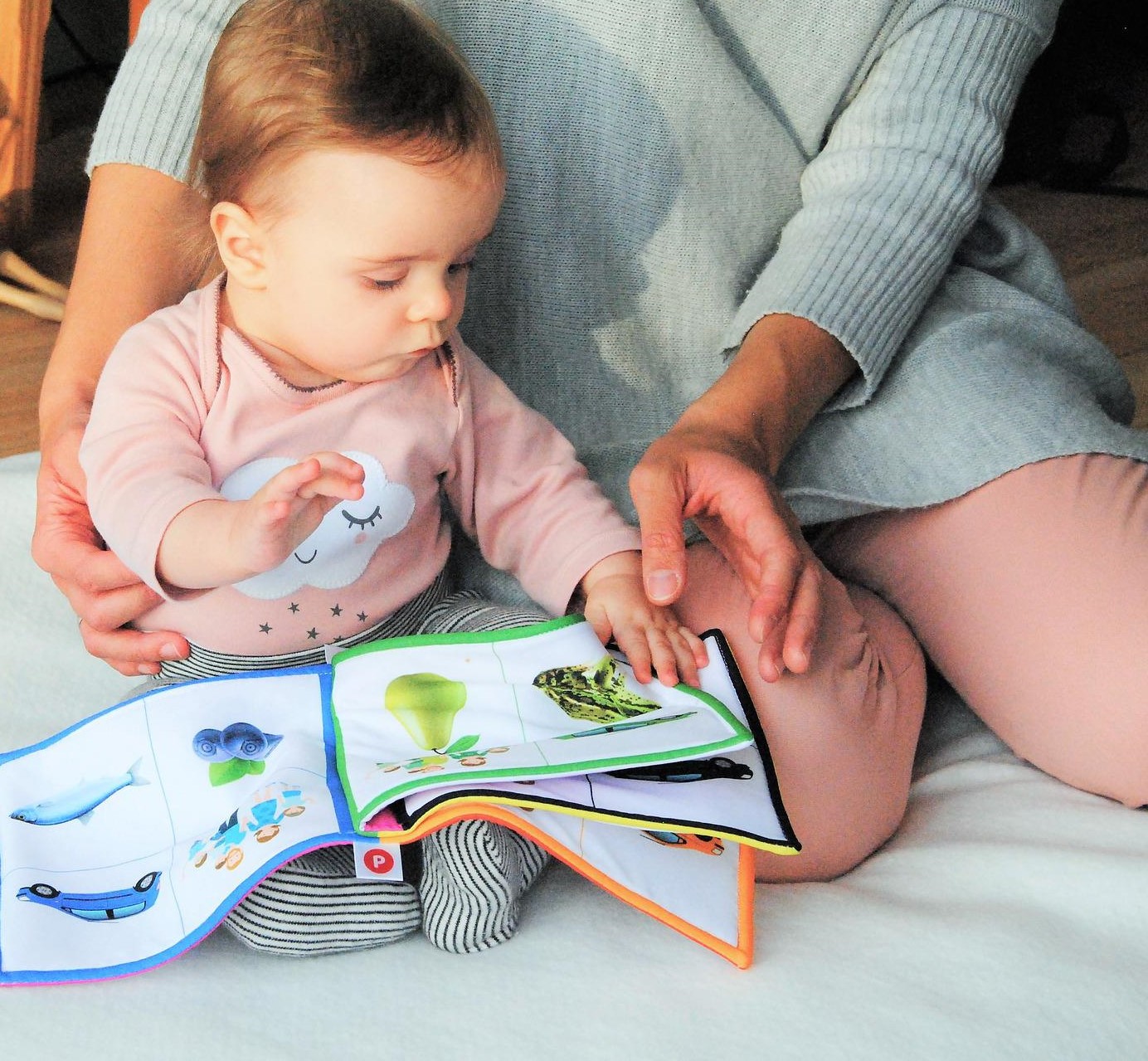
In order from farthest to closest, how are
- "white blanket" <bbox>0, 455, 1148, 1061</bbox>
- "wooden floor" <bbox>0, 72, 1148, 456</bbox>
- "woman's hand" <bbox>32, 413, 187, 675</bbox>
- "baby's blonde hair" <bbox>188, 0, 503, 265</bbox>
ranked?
"wooden floor" <bbox>0, 72, 1148, 456</bbox> → "woman's hand" <bbox>32, 413, 187, 675</bbox> → "baby's blonde hair" <bbox>188, 0, 503, 265</bbox> → "white blanket" <bbox>0, 455, 1148, 1061</bbox>

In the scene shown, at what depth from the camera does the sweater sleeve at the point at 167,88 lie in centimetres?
97

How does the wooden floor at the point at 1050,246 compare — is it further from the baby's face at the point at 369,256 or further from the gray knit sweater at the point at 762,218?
the baby's face at the point at 369,256

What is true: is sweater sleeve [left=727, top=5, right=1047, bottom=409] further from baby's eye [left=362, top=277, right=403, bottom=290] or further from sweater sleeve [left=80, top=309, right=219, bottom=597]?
sweater sleeve [left=80, top=309, right=219, bottom=597]

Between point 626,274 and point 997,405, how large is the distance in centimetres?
31

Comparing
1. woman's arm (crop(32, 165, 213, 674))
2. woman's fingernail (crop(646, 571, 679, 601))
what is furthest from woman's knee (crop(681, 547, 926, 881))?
woman's arm (crop(32, 165, 213, 674))

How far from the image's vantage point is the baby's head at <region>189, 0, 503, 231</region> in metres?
0.76

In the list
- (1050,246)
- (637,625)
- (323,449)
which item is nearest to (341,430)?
(323,449)

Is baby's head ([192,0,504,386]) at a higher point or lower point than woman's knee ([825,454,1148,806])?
higher

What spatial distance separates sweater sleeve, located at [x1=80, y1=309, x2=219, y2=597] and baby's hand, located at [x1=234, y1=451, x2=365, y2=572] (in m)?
0.08

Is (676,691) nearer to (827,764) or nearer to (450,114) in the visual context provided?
(827,764)

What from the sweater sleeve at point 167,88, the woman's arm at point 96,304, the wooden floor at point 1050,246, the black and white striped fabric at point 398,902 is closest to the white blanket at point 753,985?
the black and white striped fabric at point 398,902

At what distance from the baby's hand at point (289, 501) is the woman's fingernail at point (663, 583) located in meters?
0.19

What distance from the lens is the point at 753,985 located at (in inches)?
27.3

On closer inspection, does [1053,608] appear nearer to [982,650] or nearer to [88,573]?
[982,650]
